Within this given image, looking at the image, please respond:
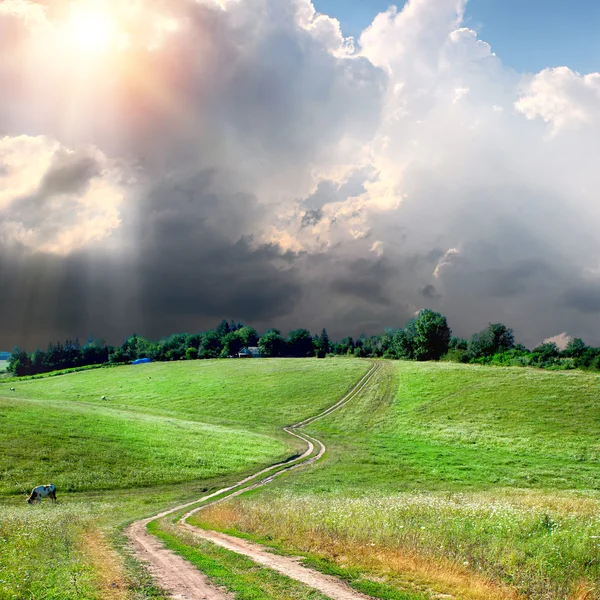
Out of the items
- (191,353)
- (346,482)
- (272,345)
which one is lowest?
(346,482)

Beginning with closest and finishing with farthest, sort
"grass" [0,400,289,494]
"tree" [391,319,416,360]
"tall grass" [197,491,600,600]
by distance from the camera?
"tall grass" [197,491,600,600], "grass" [0,400,289,494], "tree" [391,319,416,360]

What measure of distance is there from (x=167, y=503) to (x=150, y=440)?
2058 cm

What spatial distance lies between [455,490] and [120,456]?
3033 centimetres

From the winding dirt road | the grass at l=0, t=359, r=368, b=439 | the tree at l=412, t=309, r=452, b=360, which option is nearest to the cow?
the winding dirt road

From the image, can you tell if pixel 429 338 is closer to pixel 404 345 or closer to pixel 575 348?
pixel 404 345

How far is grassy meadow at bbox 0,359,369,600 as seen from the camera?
1443cm

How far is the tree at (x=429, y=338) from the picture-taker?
493ft

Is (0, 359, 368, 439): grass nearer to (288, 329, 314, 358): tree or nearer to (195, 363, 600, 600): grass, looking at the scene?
(195, 363, 600, 600): grass

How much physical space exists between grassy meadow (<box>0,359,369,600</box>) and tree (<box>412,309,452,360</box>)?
3877 cm

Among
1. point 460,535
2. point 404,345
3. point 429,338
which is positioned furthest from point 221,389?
point 460,535

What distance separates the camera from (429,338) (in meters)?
152

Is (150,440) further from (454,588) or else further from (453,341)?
(453,341)

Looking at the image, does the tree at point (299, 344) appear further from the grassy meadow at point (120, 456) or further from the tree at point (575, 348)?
the tree at point (575, 348)

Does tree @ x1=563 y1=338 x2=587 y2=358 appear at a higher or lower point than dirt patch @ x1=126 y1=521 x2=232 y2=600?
higher
